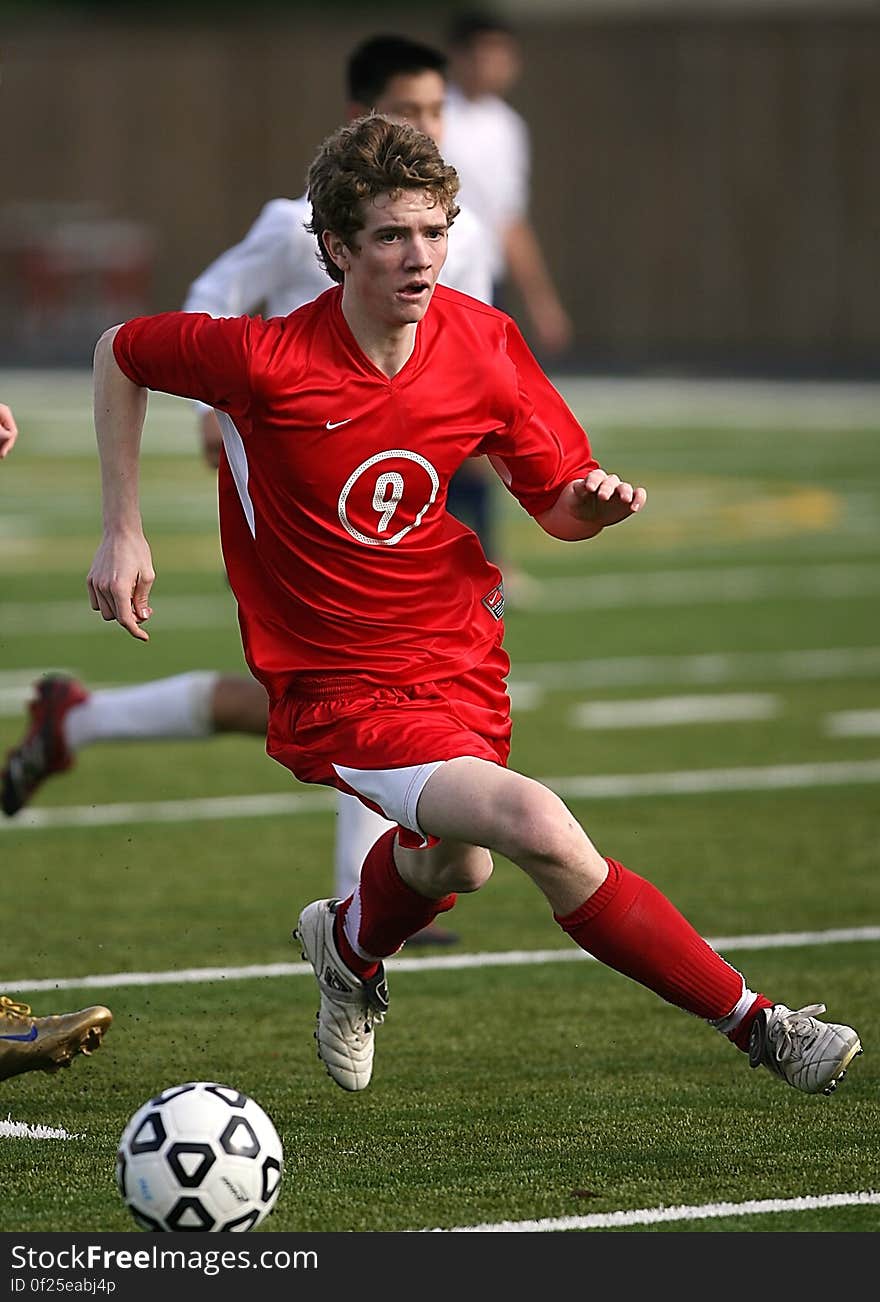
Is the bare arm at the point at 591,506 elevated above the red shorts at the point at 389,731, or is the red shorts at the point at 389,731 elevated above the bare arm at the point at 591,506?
the bare arm at the point at 591,506

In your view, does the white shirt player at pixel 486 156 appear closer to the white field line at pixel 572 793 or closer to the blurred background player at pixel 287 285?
the white field line at pixel 572 793

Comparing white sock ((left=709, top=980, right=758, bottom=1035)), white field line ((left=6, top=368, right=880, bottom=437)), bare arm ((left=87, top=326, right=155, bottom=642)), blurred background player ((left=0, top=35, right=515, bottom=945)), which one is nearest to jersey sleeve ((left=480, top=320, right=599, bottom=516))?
bare arm ((left=87, top=326, right=155, bottom=642))

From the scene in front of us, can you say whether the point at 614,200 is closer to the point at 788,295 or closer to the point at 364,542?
the point at 788,295

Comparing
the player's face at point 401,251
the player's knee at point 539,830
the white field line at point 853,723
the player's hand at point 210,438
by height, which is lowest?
the white field line at point 853,723

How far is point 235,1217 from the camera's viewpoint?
13.6 feet

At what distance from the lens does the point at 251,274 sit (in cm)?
652

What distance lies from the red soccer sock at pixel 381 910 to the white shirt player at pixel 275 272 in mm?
1895

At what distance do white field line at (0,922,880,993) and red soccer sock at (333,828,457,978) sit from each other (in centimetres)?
100

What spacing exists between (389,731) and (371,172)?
115 centimetres

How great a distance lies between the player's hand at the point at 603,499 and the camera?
16.4ft

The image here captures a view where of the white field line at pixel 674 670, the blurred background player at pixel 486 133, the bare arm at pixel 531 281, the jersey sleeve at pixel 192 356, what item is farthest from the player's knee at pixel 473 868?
the bare arm at pixel 531 281

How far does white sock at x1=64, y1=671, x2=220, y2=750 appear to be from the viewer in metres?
6.98

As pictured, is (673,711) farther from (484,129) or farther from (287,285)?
(287,285)

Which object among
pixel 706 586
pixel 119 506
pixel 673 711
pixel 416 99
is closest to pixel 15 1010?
pixel 119 506
